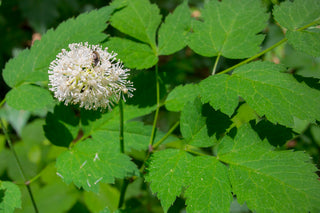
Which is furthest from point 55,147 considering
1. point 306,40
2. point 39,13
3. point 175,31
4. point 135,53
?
point 306,40

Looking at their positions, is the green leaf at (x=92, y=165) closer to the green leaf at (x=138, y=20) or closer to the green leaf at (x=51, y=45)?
the green leaf at (x=51, y=45)

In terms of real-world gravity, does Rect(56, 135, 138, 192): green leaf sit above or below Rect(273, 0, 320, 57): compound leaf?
below

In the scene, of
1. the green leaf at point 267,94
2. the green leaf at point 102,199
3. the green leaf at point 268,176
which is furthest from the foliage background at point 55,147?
the green leaf at point 268,176

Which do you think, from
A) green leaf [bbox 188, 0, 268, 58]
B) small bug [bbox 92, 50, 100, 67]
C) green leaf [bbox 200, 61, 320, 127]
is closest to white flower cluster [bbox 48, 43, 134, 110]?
small bug [bbox 92, 50, 100, 67]

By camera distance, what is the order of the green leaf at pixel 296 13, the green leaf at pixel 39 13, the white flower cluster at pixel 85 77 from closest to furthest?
the white flower cluster at pixel 85 77, the green leaf at pixel 296 13, the green leaf at pixel 39 13

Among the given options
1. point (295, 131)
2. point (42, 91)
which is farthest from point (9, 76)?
point (295, 131)

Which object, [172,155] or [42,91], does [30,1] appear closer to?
[42,91]

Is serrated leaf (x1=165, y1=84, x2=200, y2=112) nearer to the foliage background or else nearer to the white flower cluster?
the foliage background
